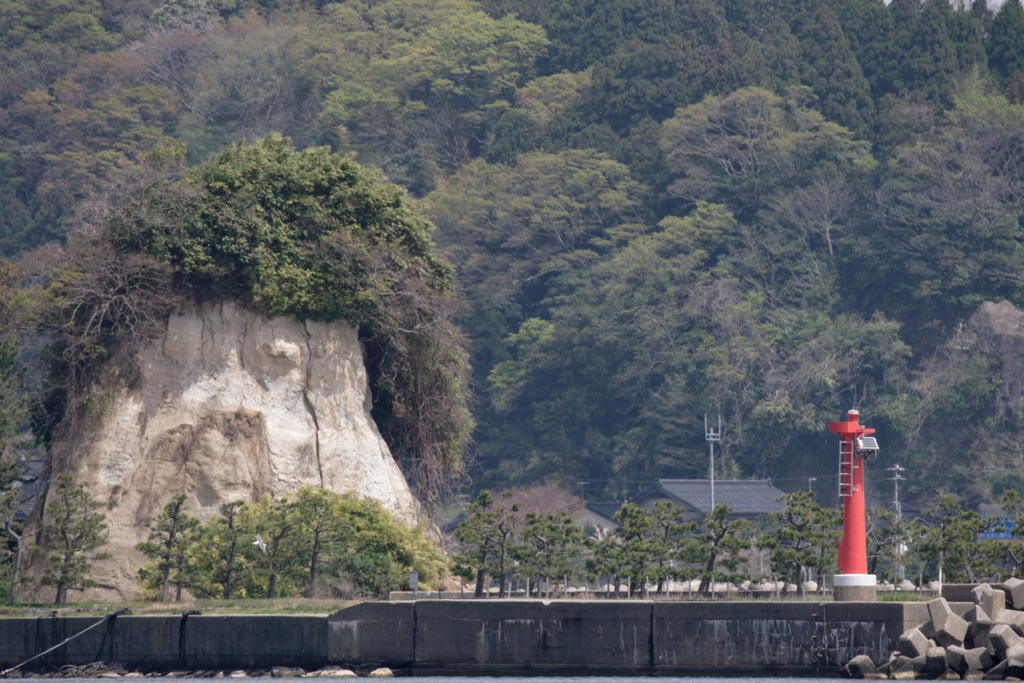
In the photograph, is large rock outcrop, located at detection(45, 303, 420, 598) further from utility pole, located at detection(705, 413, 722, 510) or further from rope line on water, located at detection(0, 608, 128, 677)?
utility pole, located at detection(705, 413, 722, 510)

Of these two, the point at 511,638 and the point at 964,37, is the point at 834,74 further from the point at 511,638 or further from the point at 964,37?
the point at 511,638

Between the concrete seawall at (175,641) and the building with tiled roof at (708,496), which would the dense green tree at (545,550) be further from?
the building with tiled roof at (708,496)

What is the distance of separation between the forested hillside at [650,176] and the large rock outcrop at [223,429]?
1142 inches

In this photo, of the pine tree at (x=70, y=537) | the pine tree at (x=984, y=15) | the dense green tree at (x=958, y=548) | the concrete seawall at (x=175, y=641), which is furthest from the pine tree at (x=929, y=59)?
the concrete seawall at (x=175, y=641)

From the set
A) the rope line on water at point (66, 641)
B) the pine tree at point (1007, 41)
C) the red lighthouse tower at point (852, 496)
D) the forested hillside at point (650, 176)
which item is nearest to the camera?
the red lighthouse tower at point (852, 496)

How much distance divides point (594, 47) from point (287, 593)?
184ft

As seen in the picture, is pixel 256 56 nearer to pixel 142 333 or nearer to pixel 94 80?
pixel 94 80

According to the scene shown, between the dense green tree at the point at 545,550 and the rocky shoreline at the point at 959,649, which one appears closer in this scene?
the rocky shoreline at the point at 959,649

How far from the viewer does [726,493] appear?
182 ft

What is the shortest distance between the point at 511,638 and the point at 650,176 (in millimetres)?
50855

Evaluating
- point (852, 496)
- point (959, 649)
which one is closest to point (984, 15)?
point (852, 496)

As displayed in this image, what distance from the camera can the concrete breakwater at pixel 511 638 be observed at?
1923 centimetres

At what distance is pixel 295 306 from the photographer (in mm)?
26922

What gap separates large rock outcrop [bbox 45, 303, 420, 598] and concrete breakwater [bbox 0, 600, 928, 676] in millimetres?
3741
